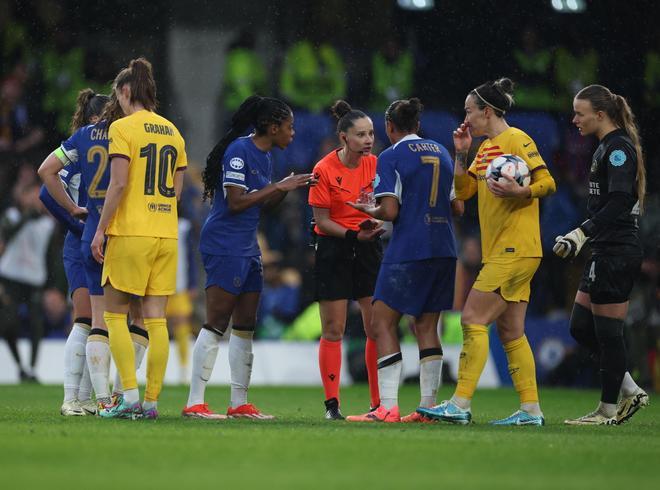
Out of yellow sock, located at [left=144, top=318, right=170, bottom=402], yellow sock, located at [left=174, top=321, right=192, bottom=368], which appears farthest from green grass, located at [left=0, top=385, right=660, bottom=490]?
yellow sock, located at [left=174, top=321, right=192, bottom=368]

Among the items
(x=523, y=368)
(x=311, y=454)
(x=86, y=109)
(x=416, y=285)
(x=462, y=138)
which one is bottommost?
(x=311, y=454)

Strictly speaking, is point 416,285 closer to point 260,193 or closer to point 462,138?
point 462,138

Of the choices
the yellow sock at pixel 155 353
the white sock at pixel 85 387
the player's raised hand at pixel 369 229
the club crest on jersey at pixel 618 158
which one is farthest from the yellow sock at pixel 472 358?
the white sock at pixel 85 387

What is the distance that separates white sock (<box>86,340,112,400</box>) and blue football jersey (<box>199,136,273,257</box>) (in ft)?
Result: 3.13

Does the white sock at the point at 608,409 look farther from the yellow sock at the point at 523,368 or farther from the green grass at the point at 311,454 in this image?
the yellow sock at the point at 523,368

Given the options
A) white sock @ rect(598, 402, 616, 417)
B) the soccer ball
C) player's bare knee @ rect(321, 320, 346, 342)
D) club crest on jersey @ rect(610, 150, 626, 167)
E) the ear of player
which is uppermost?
club crest on jersey @ rect(610, 150, 626, 167)

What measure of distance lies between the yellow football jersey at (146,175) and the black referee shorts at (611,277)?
271 cm

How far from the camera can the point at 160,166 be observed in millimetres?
7887

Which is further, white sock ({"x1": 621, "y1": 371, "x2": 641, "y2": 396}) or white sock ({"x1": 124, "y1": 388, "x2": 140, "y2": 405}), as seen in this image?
white sock ({"x1": 621, "y1": 371, "x2": 641, "y2": 396})

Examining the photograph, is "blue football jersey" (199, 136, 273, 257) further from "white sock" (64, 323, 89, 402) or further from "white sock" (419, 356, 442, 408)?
"white sock" (419, 356, 442, 408)

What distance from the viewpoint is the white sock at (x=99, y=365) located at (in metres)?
8.16

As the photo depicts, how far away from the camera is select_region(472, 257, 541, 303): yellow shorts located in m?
7.89

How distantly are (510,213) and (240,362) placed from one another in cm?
210

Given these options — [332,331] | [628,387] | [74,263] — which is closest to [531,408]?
[628,387]
